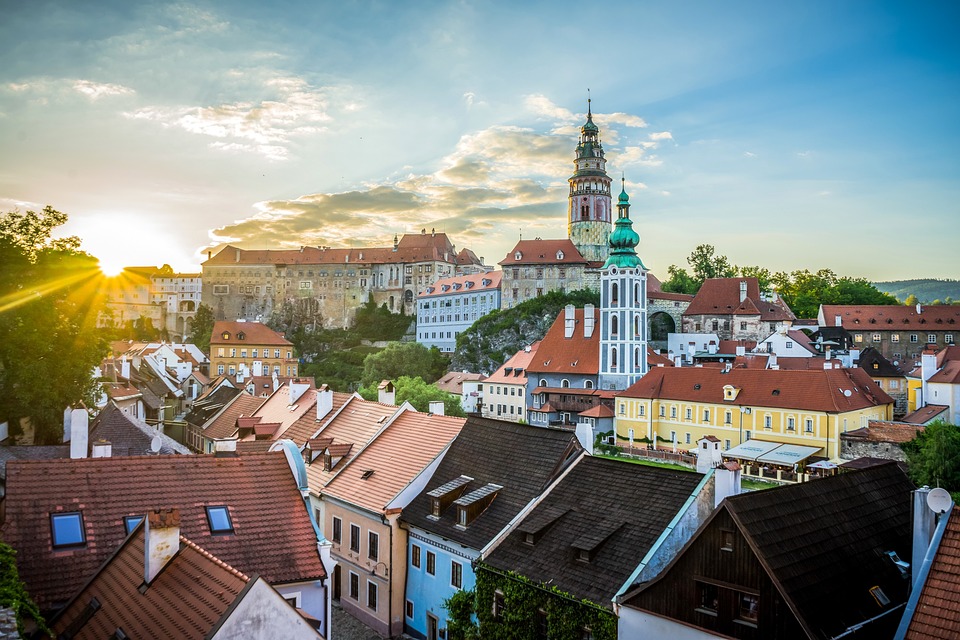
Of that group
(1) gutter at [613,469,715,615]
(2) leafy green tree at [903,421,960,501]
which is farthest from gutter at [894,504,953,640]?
(2) leafy green tree at [903,421,960,501]

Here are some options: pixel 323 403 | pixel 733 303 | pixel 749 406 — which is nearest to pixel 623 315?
pixel 749 406

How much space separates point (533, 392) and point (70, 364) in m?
44.5

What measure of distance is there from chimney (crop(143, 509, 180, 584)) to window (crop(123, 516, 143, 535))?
112 inches

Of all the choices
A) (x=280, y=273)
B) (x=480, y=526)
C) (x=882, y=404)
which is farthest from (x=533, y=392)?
(x=280, y=273)

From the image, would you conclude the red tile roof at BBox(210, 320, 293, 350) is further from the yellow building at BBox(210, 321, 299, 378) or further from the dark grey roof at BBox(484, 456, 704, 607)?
the dark grey roof at BBox(484, 456, 704, 607)

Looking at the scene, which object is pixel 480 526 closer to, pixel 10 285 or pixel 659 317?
pixel 10 285

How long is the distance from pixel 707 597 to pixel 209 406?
120ft

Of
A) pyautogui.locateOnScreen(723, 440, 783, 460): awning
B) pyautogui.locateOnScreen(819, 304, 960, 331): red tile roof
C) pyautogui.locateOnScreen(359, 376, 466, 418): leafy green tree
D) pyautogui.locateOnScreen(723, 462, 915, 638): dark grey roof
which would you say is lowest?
pyautogui.locateOnScreen(723, 440, 783, 460): awning

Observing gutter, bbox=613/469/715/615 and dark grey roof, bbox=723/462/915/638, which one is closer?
dark grey roof, bbox=723/462/915/638

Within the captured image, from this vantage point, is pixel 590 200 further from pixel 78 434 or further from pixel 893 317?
pixel 78 434

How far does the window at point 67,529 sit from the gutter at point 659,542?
970 centimetres

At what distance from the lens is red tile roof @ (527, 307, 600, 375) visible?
65000mm

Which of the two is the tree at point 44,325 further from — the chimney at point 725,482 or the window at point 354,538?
the chimney at point 725,482

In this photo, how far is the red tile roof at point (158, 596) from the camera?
8938 mm
